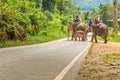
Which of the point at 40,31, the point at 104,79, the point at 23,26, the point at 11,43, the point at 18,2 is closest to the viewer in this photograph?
the point at 104,79

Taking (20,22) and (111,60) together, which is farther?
(20,22)

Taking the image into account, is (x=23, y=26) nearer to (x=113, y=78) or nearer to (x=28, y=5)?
(x=28, y=5)

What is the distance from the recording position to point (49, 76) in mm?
10883

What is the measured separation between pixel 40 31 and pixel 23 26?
9020 millimetres

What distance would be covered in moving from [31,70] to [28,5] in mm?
27490

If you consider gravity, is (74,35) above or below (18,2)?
below

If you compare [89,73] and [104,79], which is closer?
[104,79]

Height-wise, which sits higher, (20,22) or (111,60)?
(20,22)

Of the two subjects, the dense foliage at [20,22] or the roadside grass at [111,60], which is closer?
the roadside grass at [111,60]

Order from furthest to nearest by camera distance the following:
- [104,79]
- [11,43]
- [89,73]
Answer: [11,43] < [89,73] < [104,79]

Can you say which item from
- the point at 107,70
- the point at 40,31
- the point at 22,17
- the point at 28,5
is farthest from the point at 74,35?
the point at 107,70

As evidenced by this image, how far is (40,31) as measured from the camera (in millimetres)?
42219

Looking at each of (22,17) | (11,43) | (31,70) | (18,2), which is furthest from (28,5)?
(31,70)

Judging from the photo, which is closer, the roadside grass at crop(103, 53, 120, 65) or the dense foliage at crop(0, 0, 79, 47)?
the roadside grass at crop(103, 53, 120, 65)
